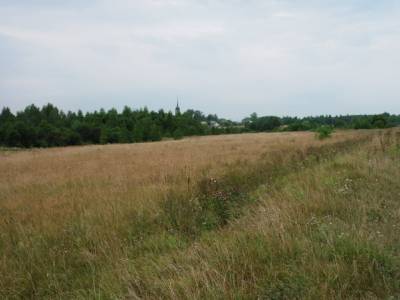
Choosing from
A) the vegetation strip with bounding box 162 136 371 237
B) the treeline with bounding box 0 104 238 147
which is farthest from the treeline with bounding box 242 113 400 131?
the vegetation strip with bounding box 162 136 371 237

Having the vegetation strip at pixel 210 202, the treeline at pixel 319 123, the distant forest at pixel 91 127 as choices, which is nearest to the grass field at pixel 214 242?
the vegetation strip at pixel 210 202

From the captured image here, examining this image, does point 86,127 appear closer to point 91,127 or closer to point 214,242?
point 91,127

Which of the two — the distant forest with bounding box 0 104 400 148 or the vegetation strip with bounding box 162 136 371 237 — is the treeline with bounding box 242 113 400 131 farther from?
the vegetation strip with bounding box 162 136 371 237

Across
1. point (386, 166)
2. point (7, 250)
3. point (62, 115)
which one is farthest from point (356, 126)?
point (7, 250)

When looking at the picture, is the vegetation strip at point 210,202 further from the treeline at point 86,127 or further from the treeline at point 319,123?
the treeline at point 319,123

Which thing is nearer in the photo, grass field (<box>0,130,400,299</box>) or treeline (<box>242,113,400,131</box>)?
grass field (<box>0,130,400,299</box>)

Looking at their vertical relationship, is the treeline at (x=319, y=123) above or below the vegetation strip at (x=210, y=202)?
above

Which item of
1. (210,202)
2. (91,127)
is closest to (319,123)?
(91,127)

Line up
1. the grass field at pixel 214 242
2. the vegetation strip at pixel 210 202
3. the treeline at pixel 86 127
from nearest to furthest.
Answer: the grass field at pixel 214 242
the vegetation strip at pixel 210 202
the treeline at pixel 86 127

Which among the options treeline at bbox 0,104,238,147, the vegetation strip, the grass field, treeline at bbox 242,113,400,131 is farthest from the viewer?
treeline at bbox 242,113,400,131

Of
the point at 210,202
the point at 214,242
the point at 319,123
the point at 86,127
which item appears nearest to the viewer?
the point at 214,242

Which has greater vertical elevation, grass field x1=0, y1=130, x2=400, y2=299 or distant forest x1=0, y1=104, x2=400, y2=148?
distant forest x1=0, y1=104, x2=400, y2=148

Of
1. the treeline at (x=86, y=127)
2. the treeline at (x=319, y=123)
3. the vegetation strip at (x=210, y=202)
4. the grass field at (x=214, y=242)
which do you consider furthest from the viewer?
the treeline at (x=319, y=123)

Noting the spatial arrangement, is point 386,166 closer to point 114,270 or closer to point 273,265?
point 273,265
